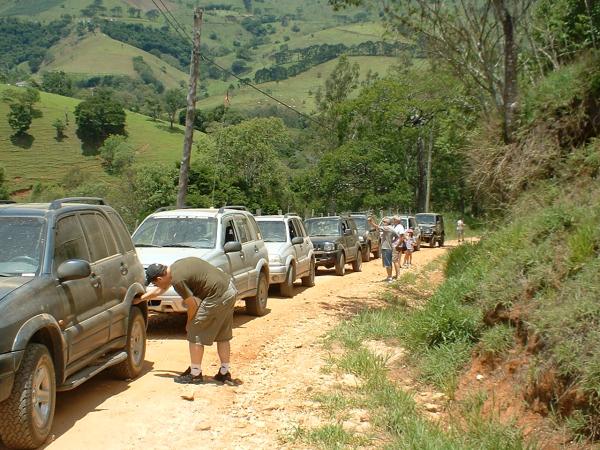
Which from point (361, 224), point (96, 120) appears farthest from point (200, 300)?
point (96, 120)

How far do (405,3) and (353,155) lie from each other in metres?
34.2

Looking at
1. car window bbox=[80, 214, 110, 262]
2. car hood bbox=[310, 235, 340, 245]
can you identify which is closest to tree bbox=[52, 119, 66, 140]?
car hood bbox=[310, 235, 340, 245]

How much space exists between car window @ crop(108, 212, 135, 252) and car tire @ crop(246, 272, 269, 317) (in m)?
4.52

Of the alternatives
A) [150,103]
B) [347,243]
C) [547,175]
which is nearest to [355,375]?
[547,175]

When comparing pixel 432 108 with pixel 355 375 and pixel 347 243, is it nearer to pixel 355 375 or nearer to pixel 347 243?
pixel 347 243

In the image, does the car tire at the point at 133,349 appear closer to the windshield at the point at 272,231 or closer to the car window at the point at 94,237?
the car window at the point at 94,237

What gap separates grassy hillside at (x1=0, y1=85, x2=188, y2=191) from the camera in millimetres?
80312

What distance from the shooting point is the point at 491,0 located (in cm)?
1439

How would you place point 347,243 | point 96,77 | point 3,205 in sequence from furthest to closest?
point 96,77, point 347,243, point 3,205

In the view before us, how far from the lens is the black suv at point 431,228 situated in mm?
38438

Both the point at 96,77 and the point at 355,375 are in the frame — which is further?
the point at 96,77

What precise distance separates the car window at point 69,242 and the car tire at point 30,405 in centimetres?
101

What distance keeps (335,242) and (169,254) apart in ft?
36.3

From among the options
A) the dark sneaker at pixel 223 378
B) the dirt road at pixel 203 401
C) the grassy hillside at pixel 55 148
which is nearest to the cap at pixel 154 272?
the dirt road at pixel 203 401
